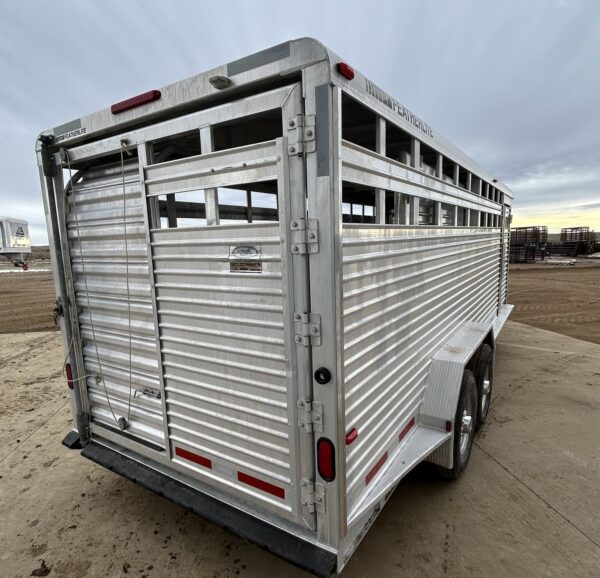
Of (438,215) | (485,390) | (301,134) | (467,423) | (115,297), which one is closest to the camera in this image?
(301,134)

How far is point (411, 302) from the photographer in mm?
2500

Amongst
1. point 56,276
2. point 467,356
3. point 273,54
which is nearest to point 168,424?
point 56,276

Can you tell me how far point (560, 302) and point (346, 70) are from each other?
42.4ft

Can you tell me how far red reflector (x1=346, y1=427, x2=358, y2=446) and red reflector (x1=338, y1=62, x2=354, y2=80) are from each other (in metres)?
1.62

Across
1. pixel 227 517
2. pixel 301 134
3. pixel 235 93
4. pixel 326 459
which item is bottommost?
pixel 227 517

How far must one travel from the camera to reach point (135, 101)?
207 centimetres

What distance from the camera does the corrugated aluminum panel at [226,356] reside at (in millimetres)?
1812

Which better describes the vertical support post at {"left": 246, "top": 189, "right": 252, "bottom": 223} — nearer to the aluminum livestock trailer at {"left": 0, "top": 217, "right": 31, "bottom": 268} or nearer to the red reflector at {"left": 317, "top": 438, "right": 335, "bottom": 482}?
the red reflector at {"left": 317, "top": 438, "right": 335, "bottom": 482}

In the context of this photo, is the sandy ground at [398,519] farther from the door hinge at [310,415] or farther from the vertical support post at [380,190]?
the vertical support post at [380,190]

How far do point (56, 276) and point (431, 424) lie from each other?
2.98 metres

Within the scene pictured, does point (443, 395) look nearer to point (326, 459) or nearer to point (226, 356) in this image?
point (326, 459)

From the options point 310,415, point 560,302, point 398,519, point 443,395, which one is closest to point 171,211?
point 310,415

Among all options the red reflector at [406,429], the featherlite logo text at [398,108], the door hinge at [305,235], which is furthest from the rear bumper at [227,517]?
the featherlite logo text at [398,108]

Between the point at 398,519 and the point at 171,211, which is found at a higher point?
the point at 171,211
